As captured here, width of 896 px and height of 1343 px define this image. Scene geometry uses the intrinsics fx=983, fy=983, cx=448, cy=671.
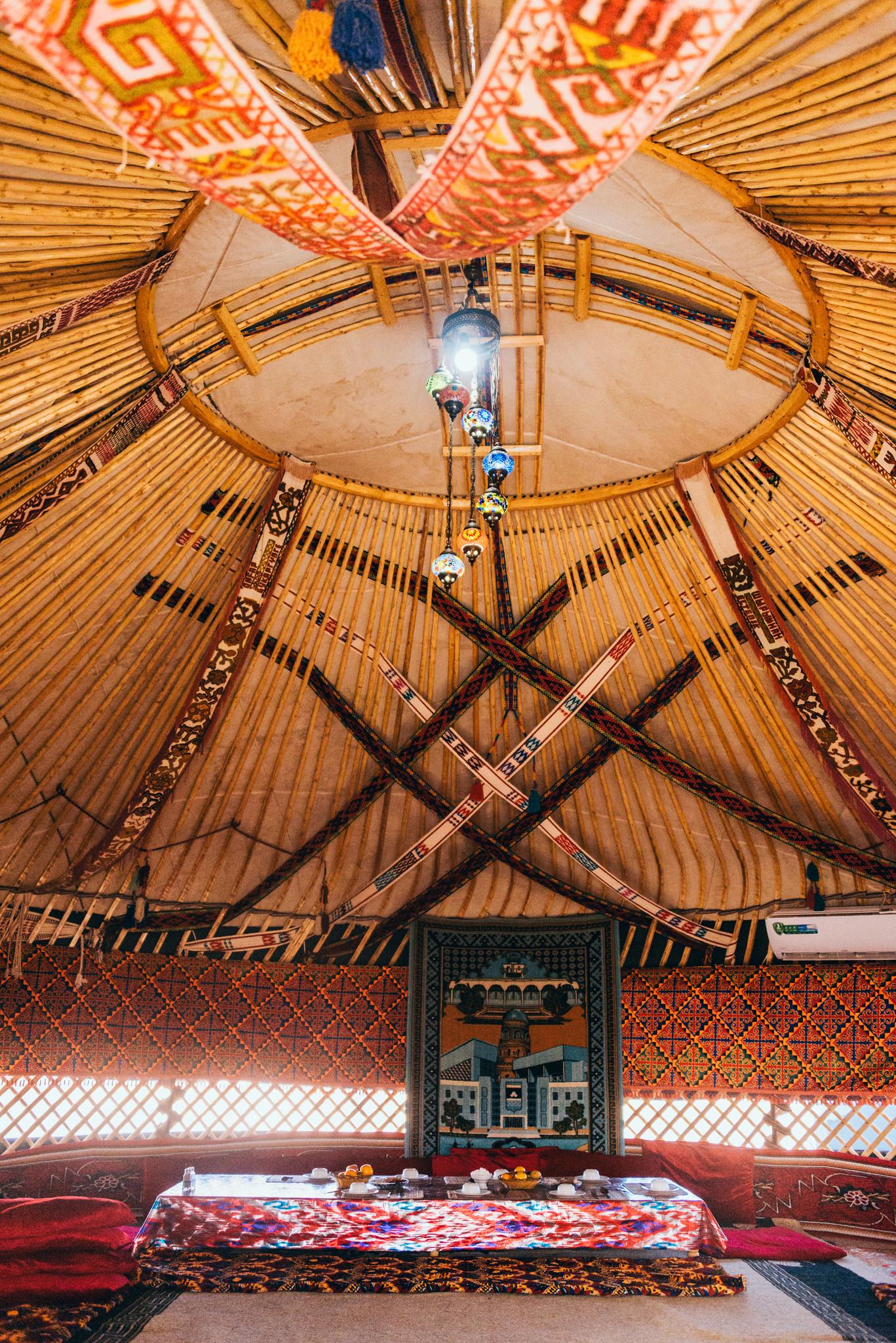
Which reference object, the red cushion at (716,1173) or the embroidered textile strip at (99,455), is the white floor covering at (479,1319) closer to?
the red cushion at (716,1173)

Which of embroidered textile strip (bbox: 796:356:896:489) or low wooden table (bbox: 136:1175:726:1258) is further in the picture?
low wooden table (bbox: 136:1175:726:1258)

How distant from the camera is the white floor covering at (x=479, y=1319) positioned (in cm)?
297

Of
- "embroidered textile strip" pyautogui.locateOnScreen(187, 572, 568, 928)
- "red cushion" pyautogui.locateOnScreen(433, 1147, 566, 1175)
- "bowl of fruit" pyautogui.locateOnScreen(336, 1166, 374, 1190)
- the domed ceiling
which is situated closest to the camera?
the domed ceiling

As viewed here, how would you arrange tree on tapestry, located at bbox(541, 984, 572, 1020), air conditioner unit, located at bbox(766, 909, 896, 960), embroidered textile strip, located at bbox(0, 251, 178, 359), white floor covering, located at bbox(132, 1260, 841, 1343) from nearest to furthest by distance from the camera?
1. embroidered textile strip, located at bbox(0, 251, 178, 359)
2. white floor covering, located at bbox(132, 1260, 841, 1343)
3. air conditioner unit, located at bbox(766, 909, 896, 960)
4. tree on tapestry, located at bbox(541, 984, 572, 1020)

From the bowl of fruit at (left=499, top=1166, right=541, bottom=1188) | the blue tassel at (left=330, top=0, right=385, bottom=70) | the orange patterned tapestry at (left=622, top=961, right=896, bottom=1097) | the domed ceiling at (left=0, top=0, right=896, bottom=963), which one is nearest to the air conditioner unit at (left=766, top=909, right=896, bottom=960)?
the domed ceiling at (left=0, top=0, right=896, bottom=963)

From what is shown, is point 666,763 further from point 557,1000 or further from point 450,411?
point 450,411

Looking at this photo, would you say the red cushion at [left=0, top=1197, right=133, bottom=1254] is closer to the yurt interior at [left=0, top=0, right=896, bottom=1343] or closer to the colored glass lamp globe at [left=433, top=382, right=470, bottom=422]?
the yurt interior at [left=0, top=0, right=896, bottom=1343]

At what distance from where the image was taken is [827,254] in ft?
8.15

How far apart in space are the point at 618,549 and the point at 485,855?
2.05 metres

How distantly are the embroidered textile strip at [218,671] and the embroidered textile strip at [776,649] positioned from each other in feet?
5.11

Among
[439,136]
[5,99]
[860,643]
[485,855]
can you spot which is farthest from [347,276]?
[485,855]

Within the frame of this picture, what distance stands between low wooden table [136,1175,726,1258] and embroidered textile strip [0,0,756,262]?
129 inches

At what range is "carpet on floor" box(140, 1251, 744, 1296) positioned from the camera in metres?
3.44

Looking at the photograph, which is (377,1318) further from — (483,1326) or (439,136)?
(439,136)
